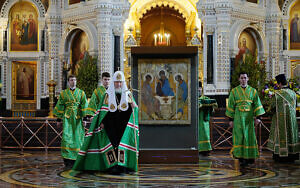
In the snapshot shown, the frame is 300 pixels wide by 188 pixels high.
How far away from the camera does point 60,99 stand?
10.1 m

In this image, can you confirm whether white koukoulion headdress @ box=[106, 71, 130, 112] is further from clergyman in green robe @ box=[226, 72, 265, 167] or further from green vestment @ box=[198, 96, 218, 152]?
green vestment @ box=[198, 96, 218, 152]

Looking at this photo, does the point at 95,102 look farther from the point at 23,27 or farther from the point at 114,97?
the point at 23,27

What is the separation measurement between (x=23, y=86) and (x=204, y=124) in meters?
13.0

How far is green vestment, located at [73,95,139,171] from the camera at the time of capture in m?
8.32

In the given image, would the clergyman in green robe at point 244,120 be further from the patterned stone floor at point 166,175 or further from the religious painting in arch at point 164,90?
the religious painting in arch at point 164,90

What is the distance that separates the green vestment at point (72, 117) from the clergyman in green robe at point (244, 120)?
2853 millimetres

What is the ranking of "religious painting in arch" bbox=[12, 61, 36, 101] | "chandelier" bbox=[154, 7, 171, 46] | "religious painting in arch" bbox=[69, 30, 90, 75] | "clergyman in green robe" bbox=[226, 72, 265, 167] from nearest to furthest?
"clergyman in green robe" bbox=[226, 72, 265, 167] → "religious painting in arch" bbox=[69, 30, 90, 75] → "religious painting in arch" bbox=[12, 61, 36, 101] → "chandelier" bbox=[154, 7, 171, 46]

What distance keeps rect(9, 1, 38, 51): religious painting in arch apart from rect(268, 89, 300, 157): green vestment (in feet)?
47.7

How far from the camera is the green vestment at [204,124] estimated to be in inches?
462

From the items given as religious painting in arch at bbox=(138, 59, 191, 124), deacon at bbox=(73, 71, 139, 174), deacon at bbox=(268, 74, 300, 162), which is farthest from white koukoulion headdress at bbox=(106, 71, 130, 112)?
deacon at bbox=(268, 74, 300, 162)

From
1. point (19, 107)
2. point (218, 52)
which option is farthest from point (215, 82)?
point (19, 107)

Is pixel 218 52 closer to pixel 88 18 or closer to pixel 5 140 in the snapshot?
pixel 88 18

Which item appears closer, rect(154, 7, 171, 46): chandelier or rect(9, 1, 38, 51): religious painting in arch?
rect(9, 1, 38, 51): religious painting in arch

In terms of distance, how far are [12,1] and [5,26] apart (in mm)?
1135
